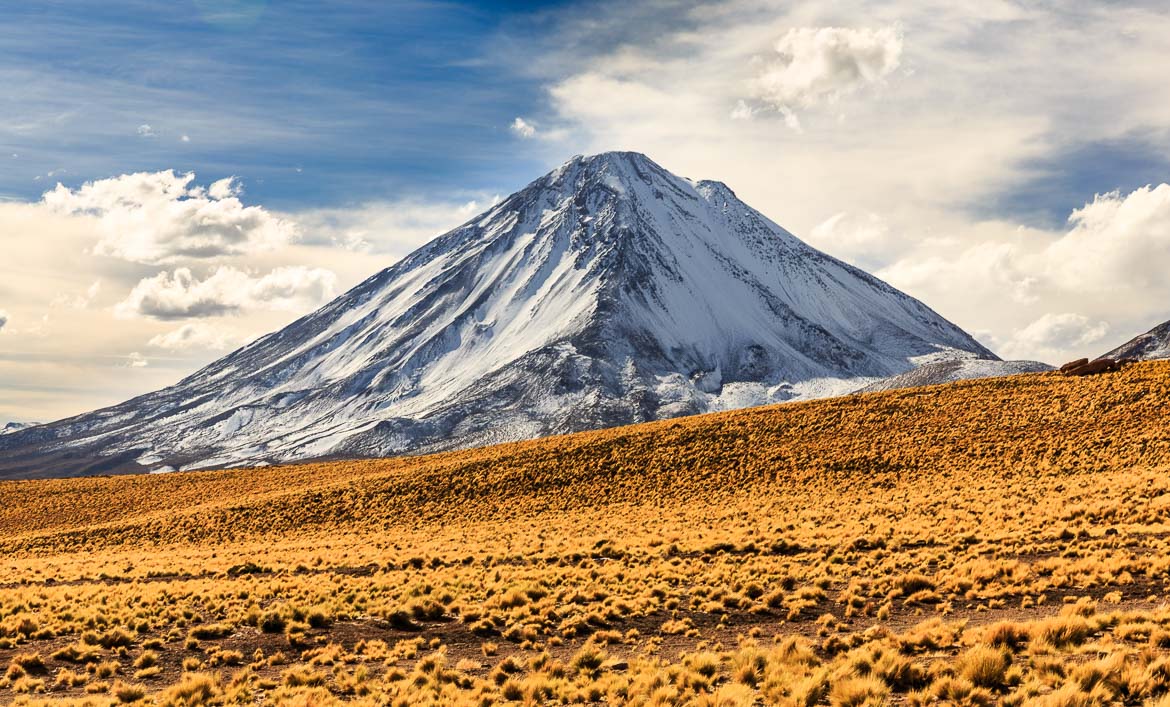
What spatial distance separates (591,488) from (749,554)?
2421 cm

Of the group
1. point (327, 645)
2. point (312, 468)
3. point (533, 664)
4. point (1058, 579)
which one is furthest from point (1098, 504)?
point (312, 468)

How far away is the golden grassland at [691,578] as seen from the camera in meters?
13.2

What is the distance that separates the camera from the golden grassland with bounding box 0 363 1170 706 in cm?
1319

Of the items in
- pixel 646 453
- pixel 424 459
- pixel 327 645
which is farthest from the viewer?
pixel 424 459

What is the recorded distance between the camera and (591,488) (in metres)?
50.1

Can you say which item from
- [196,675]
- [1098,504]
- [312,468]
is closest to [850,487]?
[1098,504]

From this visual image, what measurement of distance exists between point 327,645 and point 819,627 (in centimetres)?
1141

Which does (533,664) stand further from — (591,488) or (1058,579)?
(591,488)

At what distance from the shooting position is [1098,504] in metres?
26.3

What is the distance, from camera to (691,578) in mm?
23328

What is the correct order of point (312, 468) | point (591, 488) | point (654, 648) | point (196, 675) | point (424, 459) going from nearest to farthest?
point (196, 675) < point (654, 648) < point (591, 488) < point (424, 459) < point (312, 468)

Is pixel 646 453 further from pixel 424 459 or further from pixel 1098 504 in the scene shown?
pixel 1098 504

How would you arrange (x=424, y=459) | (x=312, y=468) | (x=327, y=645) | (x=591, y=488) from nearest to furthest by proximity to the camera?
(x=327, y=645), (x=591, y=488), (x=424, y=459), (x=312, y=468)

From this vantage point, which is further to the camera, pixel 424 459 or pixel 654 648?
pixel 424 459
